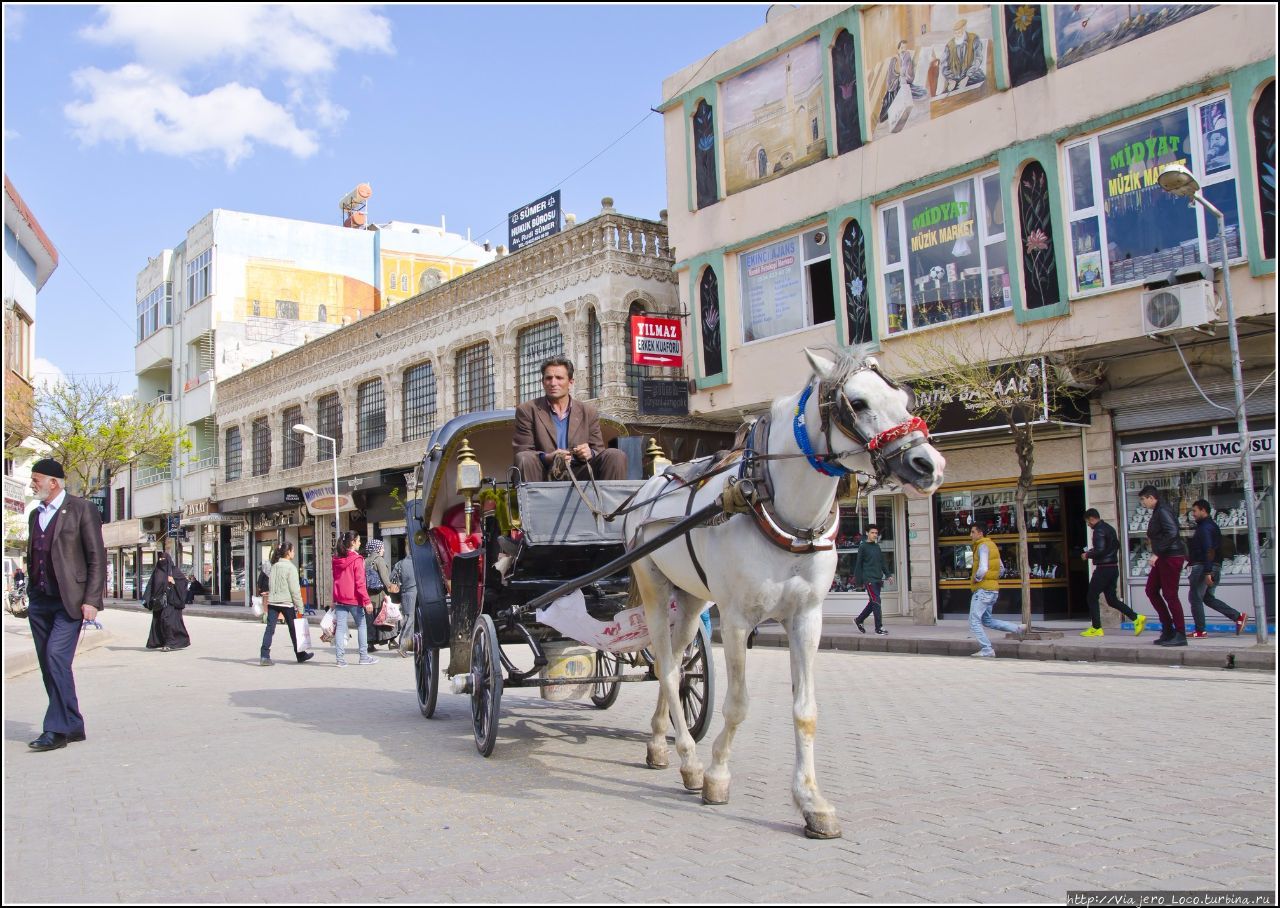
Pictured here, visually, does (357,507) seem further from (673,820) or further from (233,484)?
(673,820)

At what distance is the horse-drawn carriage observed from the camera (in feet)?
22.5

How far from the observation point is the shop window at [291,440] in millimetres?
40125

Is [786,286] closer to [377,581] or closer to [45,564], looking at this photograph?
[377,581]

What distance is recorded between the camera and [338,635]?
48.8 ft

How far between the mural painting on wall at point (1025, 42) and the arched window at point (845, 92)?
10.3 ft

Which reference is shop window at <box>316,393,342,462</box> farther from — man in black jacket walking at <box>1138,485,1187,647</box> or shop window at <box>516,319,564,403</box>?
man in black jacket walking at <box>1138,485,1187,647</box>

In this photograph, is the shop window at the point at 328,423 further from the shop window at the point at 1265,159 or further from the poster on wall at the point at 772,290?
the shop window at the point at 1265,159

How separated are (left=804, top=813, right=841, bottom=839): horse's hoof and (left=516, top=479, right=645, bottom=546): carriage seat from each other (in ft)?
9.03

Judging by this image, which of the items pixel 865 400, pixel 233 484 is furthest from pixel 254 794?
pixel 233 484

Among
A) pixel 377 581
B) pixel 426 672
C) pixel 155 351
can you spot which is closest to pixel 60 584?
pixel 426 672

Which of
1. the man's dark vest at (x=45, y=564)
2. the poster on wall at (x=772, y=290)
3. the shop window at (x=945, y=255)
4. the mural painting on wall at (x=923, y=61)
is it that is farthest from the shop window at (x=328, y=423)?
the man's dark vest at (x=45, y=564)

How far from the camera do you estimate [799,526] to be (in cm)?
511

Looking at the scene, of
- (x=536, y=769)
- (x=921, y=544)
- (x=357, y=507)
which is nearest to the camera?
(x=536, y=769)

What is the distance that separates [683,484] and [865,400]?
1598mm
